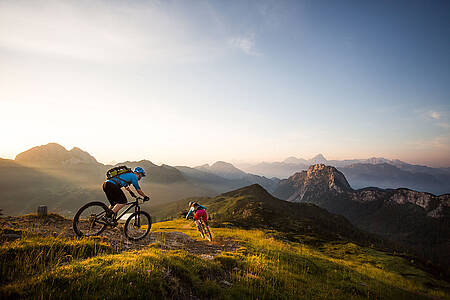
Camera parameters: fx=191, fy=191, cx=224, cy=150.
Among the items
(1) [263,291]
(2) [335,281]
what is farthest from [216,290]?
(2) [335,281]

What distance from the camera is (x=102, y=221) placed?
39.0 ft

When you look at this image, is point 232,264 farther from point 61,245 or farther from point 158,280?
point 61,245

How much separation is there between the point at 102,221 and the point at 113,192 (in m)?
2.15

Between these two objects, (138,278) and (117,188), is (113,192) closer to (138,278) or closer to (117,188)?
(117,188)

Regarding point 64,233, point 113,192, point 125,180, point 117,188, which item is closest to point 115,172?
point 125,180

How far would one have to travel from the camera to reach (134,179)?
38.2 feet

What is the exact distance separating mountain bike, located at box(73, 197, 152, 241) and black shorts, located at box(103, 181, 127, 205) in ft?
1.56

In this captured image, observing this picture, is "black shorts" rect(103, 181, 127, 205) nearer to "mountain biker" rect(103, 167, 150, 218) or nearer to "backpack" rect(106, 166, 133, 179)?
"mountain biker" rect(103, 167, 150, 218)

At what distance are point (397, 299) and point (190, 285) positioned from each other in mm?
13883

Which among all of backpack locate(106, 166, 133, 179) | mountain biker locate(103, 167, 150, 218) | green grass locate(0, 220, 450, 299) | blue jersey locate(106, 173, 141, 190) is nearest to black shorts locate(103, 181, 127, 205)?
mountain biker locate(103, 167, 150, 218)

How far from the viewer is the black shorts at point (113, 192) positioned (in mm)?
11352

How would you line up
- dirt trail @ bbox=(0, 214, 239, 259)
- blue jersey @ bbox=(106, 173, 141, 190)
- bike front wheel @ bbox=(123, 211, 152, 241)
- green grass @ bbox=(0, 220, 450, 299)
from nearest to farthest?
1. green grass @ bbox=(0, 220, 450, 299)
2. dirt trail @ bbox=(0, 214, 239, 259)
3. blue jersey @ bbox=(106, 173, 141, 190)
4. bike front wheel @ bbox=(123, 211, 152, 241)

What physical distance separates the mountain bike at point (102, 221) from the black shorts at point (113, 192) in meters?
0.48

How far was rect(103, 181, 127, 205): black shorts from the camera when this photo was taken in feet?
37.2
